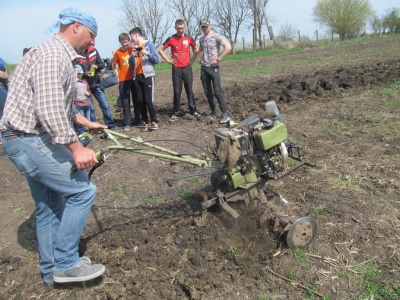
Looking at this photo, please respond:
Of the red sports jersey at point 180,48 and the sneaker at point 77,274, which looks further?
the red sports jersey at point 180,48

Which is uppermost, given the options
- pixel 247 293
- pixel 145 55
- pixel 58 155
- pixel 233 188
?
pixel 145 55

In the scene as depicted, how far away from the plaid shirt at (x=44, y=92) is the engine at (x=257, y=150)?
143 centimetres

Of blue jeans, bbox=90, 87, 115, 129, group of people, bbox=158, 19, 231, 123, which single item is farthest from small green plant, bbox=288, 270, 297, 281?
blue jeans, bbox=90, 87, 115, 129

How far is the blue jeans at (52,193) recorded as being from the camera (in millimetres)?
2564

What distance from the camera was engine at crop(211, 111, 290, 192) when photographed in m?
3.36

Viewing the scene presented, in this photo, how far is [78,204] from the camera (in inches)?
110

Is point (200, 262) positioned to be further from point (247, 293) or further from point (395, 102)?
point (395, 102)

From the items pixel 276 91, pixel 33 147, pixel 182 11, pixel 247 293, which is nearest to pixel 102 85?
pixel 276 91

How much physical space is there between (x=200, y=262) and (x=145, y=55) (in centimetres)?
466

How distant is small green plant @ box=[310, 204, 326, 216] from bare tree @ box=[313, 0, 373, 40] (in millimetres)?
48140

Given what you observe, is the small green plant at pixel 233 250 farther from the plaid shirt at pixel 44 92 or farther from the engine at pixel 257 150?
the plaid shirt at pixel 44 92

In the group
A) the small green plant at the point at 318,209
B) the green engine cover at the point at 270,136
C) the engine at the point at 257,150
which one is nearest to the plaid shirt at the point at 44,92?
the engine at the point at 257,150

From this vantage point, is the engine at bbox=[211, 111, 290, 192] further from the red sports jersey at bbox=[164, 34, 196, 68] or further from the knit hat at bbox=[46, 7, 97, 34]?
the red sports jersey at bbox=[164, 34, 196, 68]

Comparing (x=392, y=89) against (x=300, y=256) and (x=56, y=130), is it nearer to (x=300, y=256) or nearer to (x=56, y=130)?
(x=300, y=256)
